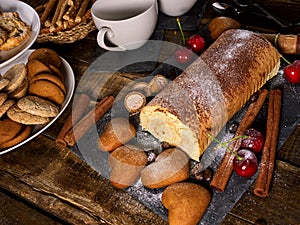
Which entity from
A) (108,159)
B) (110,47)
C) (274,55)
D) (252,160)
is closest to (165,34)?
(110,47)

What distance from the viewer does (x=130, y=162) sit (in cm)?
118

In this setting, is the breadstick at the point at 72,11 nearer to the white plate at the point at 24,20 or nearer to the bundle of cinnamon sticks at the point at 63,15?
the bundle of cinnamon sticks at the point at 63,15

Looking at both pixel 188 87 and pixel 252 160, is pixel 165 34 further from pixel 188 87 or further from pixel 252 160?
pixel 252 160

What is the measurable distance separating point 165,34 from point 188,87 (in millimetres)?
491

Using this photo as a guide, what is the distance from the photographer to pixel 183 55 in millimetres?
1462

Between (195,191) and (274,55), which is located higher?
(274,55)

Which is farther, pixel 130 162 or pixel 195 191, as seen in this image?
pixel 130 162

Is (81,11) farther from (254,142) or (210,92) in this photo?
(254,142)

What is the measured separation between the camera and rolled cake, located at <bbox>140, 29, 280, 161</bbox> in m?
1.18

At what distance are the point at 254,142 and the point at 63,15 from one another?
90 cm

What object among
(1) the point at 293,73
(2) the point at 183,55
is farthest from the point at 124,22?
(1) the point at 293,73

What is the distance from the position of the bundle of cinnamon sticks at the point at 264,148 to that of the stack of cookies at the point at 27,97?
0.56m

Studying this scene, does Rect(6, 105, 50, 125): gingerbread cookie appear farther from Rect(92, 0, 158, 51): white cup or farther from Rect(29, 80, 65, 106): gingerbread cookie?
Rect(92, 0, 158, 51): white cup

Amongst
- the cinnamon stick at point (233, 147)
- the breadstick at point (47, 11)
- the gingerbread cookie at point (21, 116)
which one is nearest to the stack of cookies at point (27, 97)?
the gingerbread cookie at point (21, 116)
